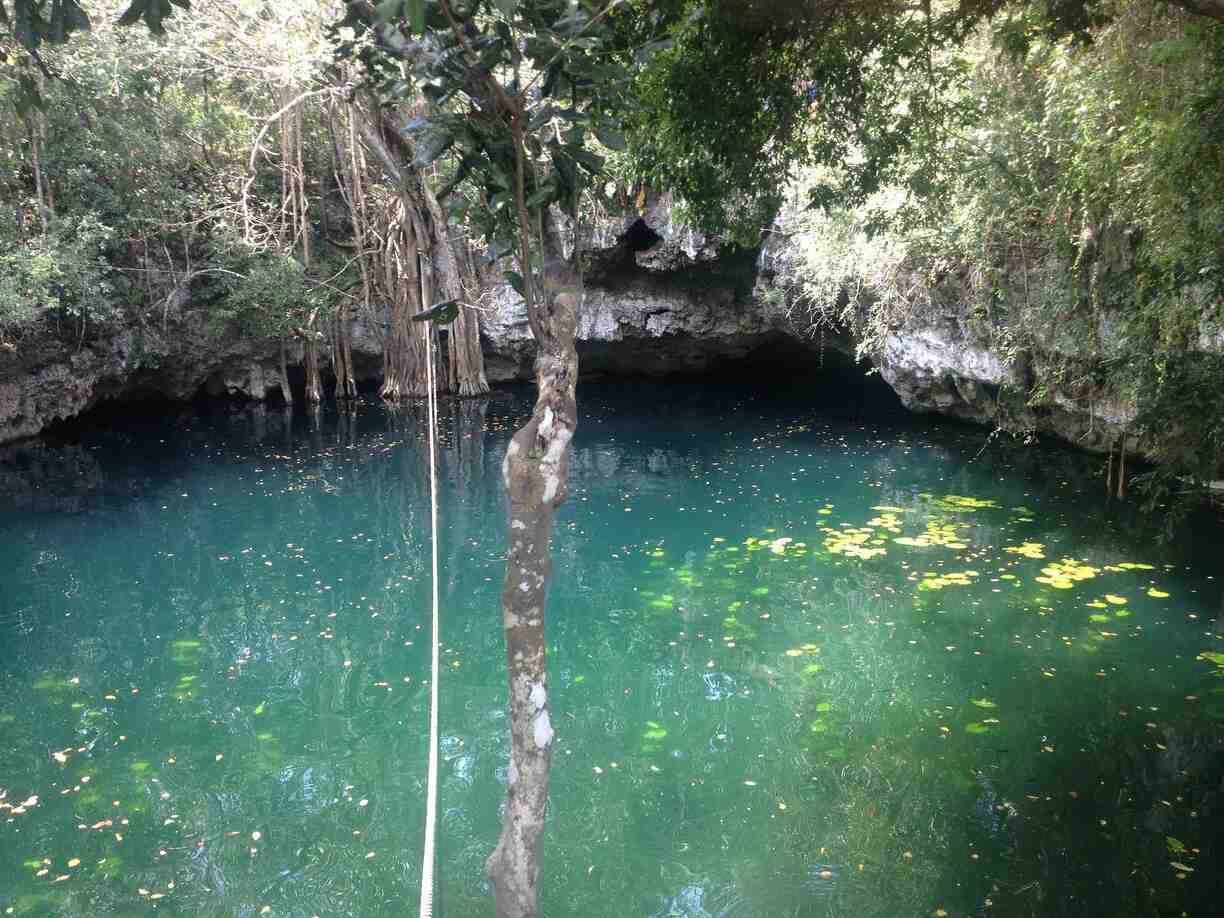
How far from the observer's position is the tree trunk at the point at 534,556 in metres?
2.59

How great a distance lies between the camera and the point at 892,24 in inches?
185

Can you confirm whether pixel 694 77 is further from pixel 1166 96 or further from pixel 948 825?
pixel 948 825

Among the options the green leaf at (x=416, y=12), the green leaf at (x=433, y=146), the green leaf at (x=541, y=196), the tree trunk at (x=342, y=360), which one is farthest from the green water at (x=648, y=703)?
the tree trunk at (x=342, y=360)

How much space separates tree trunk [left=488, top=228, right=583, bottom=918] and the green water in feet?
3.39

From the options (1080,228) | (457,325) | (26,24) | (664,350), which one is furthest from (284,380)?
(26,24)

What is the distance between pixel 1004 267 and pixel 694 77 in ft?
19.4

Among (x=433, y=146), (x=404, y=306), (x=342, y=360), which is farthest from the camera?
(x=342, y=360)

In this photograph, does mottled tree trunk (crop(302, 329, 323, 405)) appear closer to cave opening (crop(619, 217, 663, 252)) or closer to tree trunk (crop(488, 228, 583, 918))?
cave opening (crop(619, 217, 663, 252))

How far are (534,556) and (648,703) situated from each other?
3.05 metres

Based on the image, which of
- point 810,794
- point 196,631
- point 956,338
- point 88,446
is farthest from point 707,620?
point 88,446

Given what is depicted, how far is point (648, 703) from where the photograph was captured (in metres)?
5.43

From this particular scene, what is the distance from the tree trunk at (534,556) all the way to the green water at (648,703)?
3.39ft

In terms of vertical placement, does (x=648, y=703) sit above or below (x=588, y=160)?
below

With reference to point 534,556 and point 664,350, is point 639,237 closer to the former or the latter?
point 664,350
